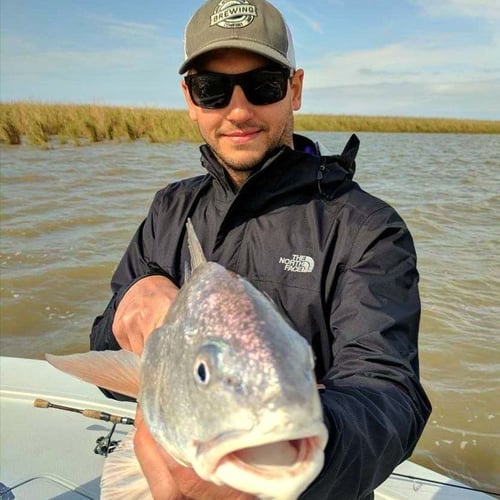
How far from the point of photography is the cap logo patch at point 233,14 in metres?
2.23

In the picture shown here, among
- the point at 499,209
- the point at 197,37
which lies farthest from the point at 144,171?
the point at 197,37

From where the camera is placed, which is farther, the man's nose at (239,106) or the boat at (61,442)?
the boat at (61,442)

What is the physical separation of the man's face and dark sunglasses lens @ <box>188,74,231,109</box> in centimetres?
2

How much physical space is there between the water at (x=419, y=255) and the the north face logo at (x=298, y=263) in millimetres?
2872

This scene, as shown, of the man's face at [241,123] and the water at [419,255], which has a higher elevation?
the man's face at [241,123]

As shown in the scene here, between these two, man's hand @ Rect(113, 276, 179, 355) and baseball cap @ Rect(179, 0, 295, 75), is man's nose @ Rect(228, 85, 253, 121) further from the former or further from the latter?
man's hand @ Rect(113, 276, 179, 355)

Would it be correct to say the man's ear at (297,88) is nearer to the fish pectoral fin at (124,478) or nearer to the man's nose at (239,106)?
the man's nose at (239,106)

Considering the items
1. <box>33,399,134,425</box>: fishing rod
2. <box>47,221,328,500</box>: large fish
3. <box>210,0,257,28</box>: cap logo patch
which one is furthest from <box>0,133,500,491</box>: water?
<box>47,221,328,500</box>: large fish

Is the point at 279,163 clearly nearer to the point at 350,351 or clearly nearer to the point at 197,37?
the point at 197,37

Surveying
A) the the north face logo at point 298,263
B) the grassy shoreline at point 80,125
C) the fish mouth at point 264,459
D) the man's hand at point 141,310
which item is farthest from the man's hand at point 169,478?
the grassy shoreline at point 80,125

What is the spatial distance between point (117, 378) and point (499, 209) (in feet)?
41.7

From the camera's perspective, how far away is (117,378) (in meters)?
1.36

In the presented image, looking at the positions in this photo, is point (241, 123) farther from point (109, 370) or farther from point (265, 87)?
point (109, 370)

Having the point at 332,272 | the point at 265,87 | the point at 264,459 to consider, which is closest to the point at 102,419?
the point at 332,272
